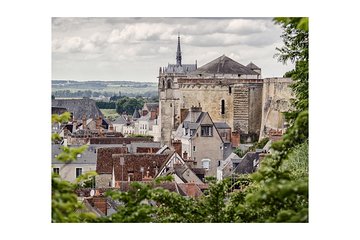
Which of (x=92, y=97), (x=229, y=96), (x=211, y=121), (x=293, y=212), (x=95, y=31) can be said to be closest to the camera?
(x=293, y=212)

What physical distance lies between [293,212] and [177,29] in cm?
397

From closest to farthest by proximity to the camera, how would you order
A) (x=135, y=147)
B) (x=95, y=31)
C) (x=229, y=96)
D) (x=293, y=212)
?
(x=293, y=212) → (x=95, y=31) → (x=135, y=147) → (x=229, y=96)

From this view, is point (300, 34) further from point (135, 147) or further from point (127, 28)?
point (135, 147)

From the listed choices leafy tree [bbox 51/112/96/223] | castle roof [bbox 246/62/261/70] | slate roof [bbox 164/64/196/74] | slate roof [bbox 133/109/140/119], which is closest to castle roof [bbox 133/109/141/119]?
slate roof [bbox 133/109/140/119]

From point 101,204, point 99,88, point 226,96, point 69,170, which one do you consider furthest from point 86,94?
point 226,96

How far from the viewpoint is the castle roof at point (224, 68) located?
1095cm

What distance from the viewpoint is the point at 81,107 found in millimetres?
10711

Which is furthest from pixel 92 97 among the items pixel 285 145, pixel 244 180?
pixel 285 145

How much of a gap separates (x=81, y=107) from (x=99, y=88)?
1.35 metres

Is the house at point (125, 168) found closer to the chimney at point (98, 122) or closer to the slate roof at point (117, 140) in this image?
the chimney at point (98, 122)

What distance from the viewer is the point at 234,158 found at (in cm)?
1242

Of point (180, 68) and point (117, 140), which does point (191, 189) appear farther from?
point (117, 140)

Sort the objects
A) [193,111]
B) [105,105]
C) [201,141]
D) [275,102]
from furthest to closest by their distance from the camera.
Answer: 1. [275,102]
2. [193,111]
3. [201,141]
4. [105,105]

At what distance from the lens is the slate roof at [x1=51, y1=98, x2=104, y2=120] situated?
9909 millimetres
